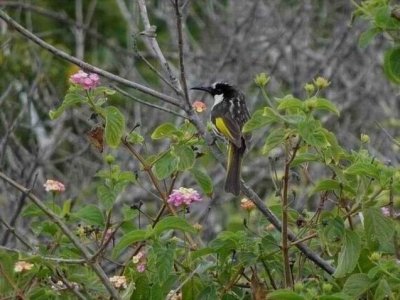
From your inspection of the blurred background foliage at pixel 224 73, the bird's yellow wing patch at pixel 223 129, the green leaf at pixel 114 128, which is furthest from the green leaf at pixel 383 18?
the blurred background foliage at pixel 224 73

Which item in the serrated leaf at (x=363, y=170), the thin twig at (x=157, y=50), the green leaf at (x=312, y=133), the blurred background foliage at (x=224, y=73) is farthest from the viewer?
the blurred background foliage at (x=224, y=73)

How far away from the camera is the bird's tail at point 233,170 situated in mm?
4191

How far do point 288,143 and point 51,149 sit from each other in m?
4.20

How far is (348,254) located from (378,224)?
14cm

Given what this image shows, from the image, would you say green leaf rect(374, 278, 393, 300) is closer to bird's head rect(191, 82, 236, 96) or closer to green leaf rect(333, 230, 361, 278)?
green leaf rect(333, 230, 361, 278)

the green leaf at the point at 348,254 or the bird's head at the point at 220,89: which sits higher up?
the green leaf at the point at 348,254

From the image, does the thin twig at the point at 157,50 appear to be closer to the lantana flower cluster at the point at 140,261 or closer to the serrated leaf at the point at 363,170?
the lantana flower cluster at the point at 140,261

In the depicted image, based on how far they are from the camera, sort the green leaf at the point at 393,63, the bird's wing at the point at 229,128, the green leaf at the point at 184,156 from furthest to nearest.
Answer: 1. the bird's wing at the point at 229,128
2. the green leaf at the point at 393,63
3. the green leaf at the point at 184,156

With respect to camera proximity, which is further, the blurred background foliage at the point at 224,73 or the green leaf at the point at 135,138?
the blurred background foliage at the point at 224,73

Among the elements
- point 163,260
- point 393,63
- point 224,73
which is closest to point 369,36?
point 393,63

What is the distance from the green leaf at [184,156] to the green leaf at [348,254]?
585mm

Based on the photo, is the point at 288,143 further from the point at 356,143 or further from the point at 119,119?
the point at 356,143

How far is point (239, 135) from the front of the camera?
5020 mm

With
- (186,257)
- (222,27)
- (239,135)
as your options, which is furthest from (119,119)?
(222,27)
